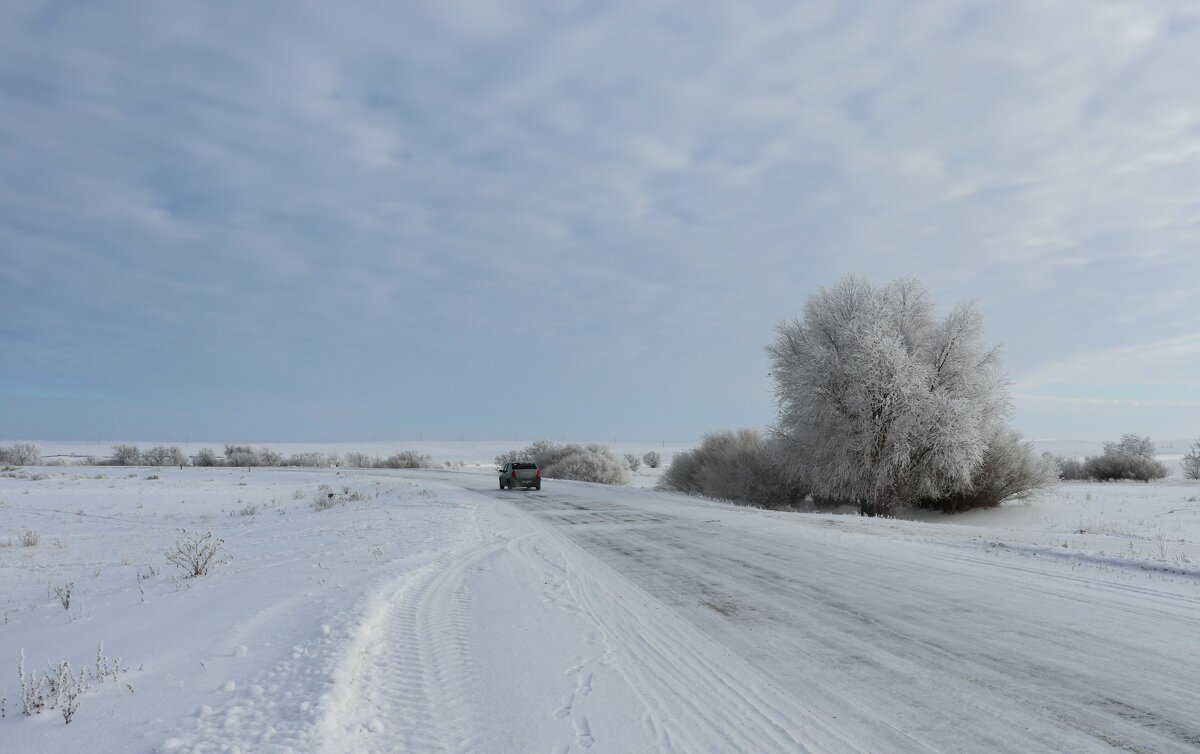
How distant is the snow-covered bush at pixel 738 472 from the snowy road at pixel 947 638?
1880cm

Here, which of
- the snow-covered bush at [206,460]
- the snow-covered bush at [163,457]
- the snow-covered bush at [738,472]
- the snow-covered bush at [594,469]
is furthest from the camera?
the snow-covered bush at [163,457]

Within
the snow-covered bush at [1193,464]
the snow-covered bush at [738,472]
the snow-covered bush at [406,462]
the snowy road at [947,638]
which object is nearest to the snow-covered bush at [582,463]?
the snow-covered bush at [738,472]

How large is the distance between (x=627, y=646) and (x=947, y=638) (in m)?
3.05

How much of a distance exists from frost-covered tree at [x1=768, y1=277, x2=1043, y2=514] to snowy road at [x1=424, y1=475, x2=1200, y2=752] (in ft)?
45.2

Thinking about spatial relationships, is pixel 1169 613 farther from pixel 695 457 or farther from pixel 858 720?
pixel 695 457

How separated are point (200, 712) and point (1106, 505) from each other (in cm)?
3013

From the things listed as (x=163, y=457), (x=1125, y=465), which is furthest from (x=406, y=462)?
(x=1125, y=465)

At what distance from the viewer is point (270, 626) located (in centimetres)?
650

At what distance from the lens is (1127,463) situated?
45.3m

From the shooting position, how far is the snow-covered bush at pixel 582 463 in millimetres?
47438

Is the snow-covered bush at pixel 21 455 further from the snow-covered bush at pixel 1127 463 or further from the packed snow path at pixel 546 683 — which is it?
the snow-covered bush at pixel 1127 463

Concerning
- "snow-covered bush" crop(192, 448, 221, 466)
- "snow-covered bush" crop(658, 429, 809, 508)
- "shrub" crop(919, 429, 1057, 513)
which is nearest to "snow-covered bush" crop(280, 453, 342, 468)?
"snow-covered bush" crop(192, 448, 221, 466)

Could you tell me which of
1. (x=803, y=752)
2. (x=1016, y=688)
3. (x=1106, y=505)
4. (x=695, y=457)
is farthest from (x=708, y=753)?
(x=695, y=457)

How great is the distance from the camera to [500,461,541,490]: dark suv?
32.9 meters
